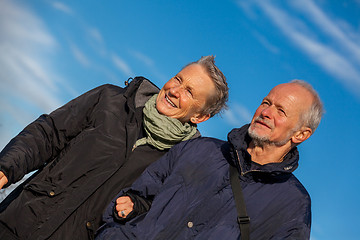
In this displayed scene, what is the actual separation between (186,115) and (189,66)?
64 centimetres

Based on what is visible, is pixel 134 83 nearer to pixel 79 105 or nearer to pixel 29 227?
pixel 79 105

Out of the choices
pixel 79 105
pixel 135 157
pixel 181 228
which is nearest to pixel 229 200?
pixel 181 228

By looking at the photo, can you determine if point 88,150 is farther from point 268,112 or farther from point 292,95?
point 292,95

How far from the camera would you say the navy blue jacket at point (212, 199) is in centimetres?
400

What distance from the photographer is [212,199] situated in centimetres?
416

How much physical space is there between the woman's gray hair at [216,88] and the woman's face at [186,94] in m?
0.05

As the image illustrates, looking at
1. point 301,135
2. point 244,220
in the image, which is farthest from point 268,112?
point 244,220

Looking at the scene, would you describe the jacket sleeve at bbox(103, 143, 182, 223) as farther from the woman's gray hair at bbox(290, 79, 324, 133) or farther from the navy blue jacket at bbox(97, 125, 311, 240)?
the woman's gray hair at bbox(290, 79, 324, 133)

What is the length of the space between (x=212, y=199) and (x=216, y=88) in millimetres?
1645

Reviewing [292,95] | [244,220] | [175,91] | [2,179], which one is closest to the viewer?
[2,179]

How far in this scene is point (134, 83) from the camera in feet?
16.6

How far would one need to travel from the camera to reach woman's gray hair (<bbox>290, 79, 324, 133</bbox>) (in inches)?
194

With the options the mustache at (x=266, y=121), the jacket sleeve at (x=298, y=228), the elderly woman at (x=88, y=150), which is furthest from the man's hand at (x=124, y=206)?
the mustache at (x=266, y=121)

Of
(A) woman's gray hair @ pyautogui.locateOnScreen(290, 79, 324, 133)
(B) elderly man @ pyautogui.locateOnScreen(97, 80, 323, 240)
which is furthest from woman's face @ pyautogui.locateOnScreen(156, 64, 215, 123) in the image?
(A) woman's gray hair @ pyautogui.locateOnScreen(290, 79, 324, 133)
